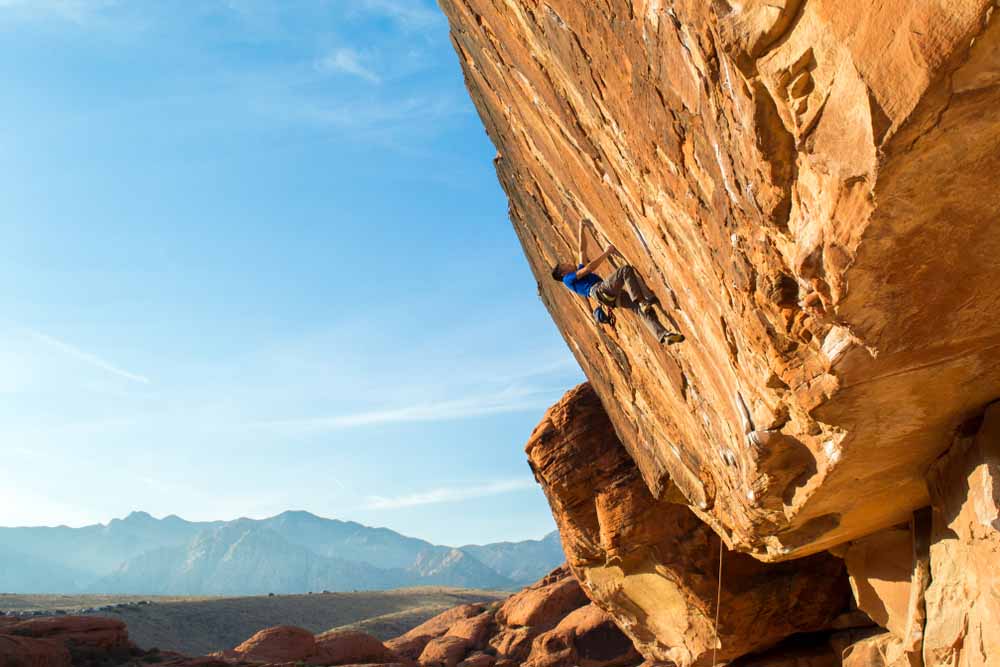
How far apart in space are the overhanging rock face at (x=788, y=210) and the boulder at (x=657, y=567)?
14.6 ft

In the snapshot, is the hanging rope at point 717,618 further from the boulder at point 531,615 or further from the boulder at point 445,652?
the boulder at point 445,652

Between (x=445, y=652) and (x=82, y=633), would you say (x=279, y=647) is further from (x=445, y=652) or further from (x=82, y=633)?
(x=82, y=633)

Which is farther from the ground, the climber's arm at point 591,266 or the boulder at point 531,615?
the climber's arm at point 591,266

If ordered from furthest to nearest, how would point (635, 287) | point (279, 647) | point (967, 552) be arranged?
point (279, 647) → point (635, 287) → point (967, 552)

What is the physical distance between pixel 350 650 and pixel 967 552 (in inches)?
1280

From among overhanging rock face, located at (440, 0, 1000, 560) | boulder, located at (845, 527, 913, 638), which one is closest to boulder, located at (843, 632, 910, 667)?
boulder, located at (845, 527, 913, 638)

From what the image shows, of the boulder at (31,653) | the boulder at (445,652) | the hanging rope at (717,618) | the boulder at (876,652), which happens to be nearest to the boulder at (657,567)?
the hanging rope at (717,618)

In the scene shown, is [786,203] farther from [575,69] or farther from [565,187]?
[565,187]

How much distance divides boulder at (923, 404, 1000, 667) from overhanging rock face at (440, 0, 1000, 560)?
0.26 meters

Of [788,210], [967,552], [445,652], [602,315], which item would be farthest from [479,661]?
[788,210]

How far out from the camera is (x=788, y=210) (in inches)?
195

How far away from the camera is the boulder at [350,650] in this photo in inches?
1325

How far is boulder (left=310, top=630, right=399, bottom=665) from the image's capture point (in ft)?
110

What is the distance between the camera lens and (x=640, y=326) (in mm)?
9461
